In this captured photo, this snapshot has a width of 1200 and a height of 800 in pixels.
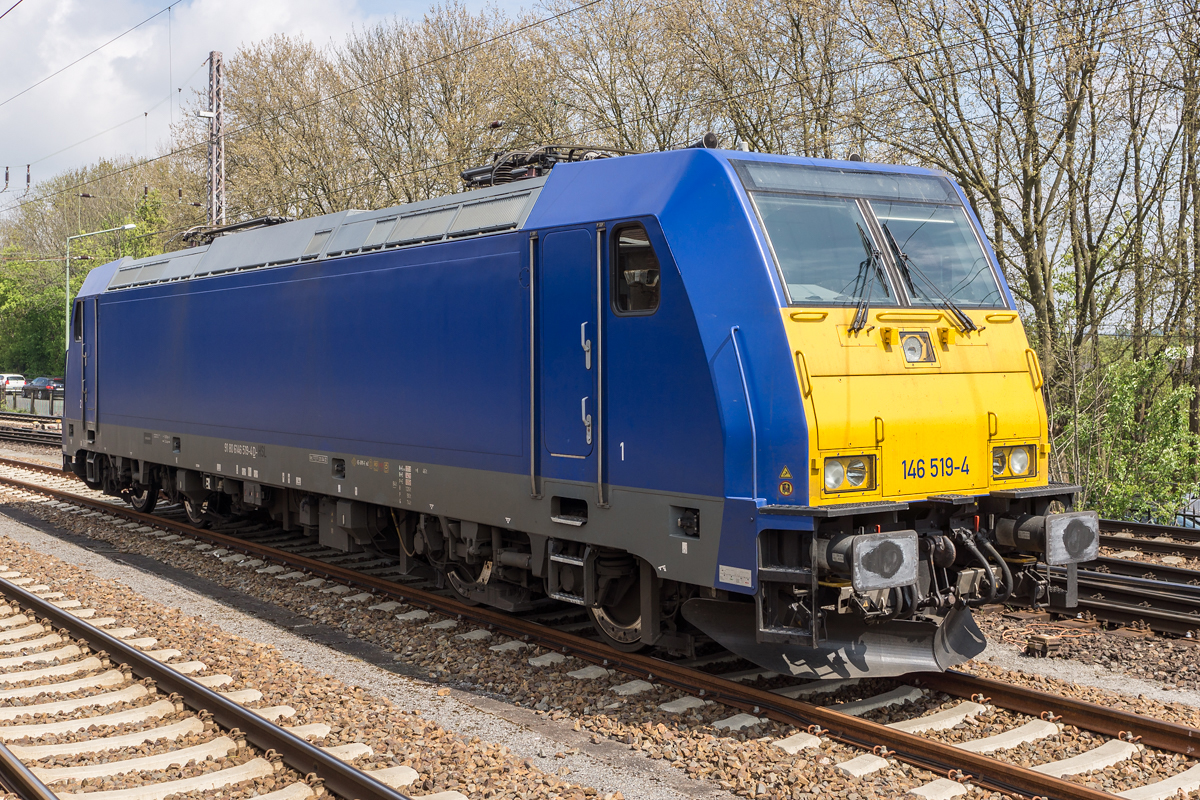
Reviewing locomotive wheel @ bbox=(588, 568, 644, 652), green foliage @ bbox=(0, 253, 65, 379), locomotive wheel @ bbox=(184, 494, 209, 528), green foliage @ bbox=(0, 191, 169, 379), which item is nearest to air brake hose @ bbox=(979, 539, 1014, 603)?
locomotive wheel @ bbox=(588, 568, 644, 652)

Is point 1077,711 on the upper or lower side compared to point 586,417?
lower

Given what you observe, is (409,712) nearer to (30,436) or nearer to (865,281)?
(865,281)

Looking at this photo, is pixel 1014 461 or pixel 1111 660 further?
pixel 1111 660

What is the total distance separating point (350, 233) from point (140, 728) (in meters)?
5.37

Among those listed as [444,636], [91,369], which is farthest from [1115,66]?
[91,369]

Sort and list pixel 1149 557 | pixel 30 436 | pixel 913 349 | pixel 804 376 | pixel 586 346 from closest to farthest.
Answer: pixel 804 376 < pixel 913 349 < pixel 586 346 < pixel 1149 557 < pixel 30 436

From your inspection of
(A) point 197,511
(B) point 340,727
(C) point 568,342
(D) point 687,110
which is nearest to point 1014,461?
(C) point 568,342

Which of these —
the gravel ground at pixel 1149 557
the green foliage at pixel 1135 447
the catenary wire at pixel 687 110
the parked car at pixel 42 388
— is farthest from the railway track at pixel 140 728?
the parked car at pixel 42 388

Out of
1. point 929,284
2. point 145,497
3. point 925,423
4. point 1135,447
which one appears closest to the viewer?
point 925,423

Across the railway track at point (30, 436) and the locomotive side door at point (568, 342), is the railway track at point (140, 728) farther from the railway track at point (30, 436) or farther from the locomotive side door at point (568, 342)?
the railway track at point (30, 436)

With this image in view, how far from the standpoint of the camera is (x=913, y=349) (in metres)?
6.71

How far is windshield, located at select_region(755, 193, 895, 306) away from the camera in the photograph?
6.53 meters

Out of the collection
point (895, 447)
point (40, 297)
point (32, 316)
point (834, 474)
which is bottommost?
point (834, 474)

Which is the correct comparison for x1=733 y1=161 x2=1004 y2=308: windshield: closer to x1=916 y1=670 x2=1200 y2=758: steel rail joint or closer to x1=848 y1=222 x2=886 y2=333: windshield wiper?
x1=848 y1=222 x2=886 y2=333: windshield wiper
